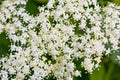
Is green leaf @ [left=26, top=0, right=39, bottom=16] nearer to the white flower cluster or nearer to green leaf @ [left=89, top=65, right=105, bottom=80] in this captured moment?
the white flower cluster

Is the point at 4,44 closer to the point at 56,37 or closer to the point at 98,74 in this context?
the point at 56,37

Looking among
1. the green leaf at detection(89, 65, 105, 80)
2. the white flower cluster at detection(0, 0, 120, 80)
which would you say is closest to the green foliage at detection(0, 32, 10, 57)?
the white flower cluster at detection(0, 0, 120, 80)

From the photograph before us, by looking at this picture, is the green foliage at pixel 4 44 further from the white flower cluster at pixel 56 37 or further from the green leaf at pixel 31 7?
the green leaf at pixel 31 7

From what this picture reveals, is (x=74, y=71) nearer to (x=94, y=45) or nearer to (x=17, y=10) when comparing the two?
(x=94, y=45)

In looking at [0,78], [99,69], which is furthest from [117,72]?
[0,78]

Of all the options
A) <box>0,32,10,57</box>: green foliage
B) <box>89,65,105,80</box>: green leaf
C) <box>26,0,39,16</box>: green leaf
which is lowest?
<box>89,65,105,80</box>: green leaf

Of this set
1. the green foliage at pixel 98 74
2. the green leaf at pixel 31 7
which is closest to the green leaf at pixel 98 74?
the green foliage at pixel 98 74

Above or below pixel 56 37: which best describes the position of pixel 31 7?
above

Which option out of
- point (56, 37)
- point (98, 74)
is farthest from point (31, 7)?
point (98, 74)
